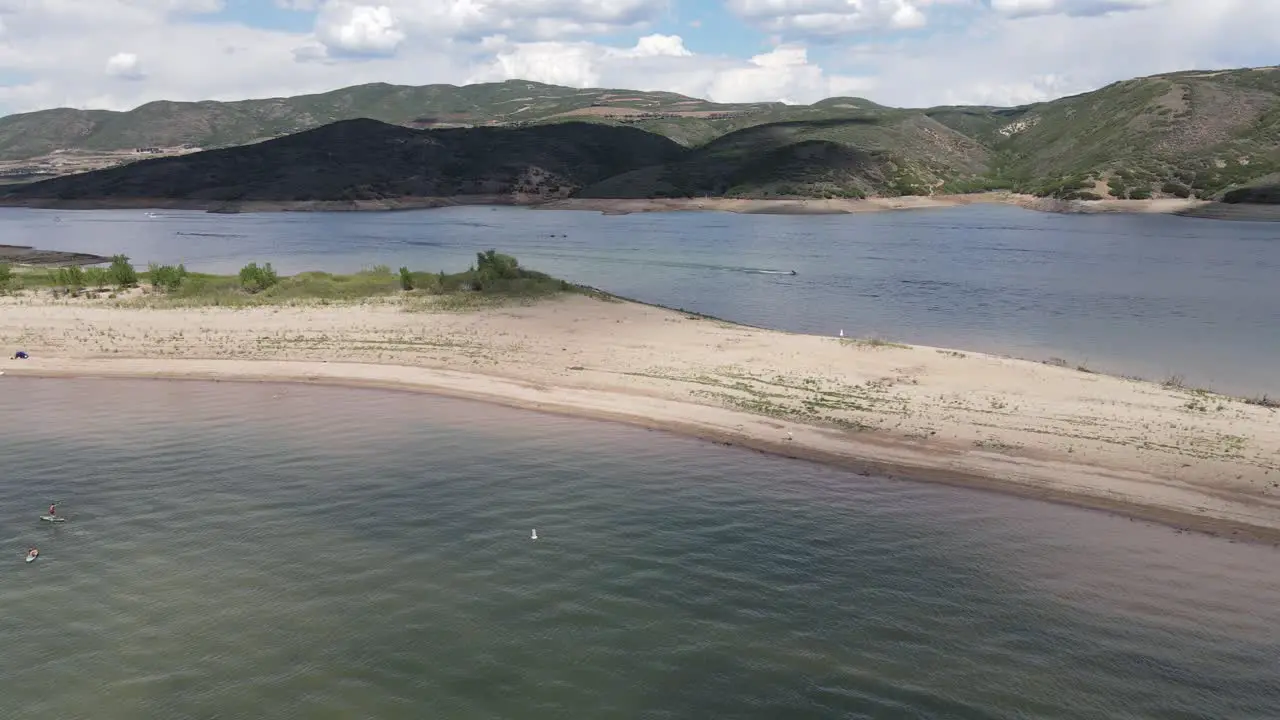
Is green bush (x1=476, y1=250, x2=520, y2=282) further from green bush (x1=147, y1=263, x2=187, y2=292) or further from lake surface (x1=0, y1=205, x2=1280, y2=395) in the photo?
green bush (x1=147, y1=263, x2=187, y2=292)

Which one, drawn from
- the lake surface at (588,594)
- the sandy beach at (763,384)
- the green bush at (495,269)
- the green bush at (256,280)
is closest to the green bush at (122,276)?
the sandy beach at (763,384)

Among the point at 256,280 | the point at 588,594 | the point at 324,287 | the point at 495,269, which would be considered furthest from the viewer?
the point at 495,269

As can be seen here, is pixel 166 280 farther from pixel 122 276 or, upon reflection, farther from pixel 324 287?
pixel 324 287

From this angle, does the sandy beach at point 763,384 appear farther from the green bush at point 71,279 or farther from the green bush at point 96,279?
the green bush at point 96,279

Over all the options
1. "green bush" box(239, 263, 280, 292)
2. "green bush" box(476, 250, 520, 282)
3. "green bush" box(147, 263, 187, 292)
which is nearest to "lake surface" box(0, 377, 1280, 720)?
"green bush" box(239, 263, 280, 292)

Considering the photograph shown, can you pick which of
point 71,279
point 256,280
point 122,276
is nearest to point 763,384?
point 256,280

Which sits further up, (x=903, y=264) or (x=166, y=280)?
(x=166, y=280)

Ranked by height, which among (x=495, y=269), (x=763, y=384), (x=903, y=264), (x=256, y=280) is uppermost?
(x=495, y=269)
